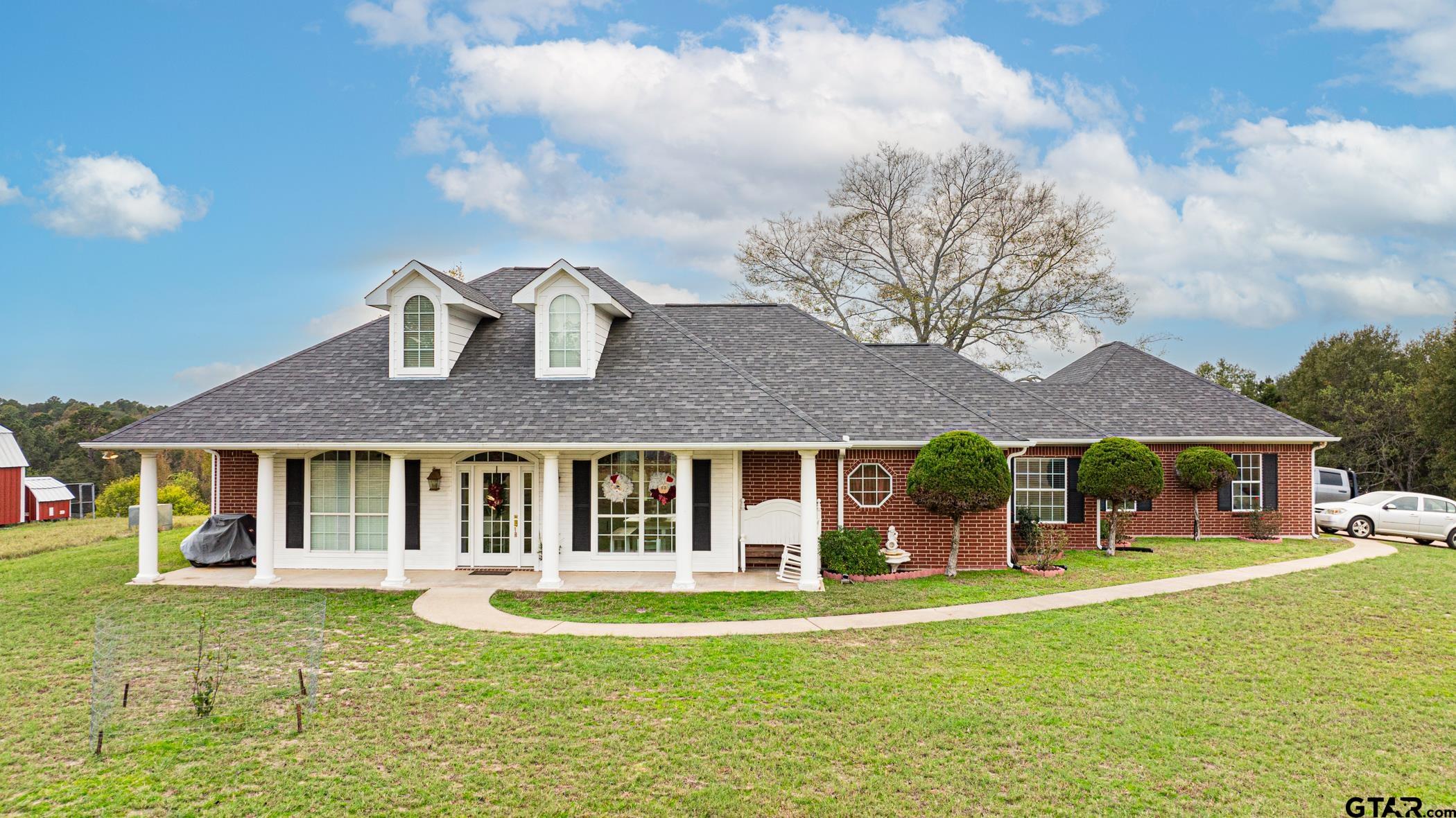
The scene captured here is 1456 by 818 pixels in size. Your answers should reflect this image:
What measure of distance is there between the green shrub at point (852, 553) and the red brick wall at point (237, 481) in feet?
39.4

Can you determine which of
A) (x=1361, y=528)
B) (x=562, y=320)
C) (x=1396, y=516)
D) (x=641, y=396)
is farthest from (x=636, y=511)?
(x=1396, y=516)

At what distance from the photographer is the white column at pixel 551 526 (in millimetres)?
13625

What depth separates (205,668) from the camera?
8977 millimetres

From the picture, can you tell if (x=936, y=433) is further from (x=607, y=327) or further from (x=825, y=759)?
(x=825, y=759)

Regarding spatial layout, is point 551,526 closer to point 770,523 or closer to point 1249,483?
point 770,523

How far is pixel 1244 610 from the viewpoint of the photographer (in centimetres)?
1216

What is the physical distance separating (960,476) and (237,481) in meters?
14.8

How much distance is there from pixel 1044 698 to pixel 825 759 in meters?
2.89

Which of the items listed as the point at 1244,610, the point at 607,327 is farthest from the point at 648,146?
the point at 1244,610

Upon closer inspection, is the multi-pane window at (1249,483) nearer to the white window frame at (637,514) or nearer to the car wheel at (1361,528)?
the car wheel at (1361,528)

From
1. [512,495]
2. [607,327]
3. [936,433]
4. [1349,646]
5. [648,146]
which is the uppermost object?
[648,146]

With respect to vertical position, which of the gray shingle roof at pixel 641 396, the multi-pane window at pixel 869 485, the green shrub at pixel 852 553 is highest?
the gray shingle roof at pixel 641 396

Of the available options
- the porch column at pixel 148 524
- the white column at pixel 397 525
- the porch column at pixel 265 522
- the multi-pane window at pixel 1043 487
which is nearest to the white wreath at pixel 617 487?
the white column at pixel 397 525

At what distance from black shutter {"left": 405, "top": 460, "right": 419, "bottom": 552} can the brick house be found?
1.2 inches
